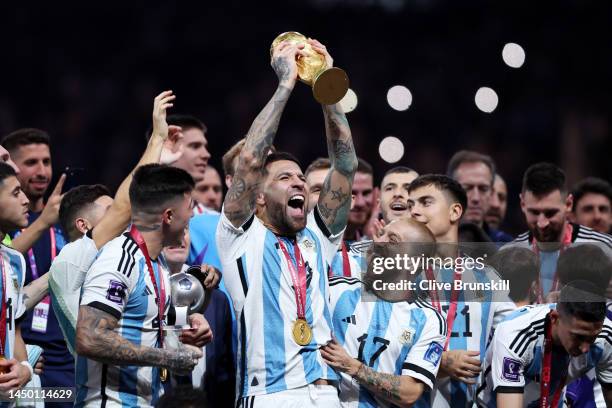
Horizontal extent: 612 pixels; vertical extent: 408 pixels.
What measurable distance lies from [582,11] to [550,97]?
1286 millimetres

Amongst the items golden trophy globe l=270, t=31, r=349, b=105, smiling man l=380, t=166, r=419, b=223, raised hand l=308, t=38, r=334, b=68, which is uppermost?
raised hand l=308, t=38, r=334, b=68

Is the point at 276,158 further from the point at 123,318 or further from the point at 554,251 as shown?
the point at 554,251

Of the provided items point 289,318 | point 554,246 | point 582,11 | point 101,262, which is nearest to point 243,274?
point 289,318

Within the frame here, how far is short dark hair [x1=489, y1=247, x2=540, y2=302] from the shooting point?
5.27 meters

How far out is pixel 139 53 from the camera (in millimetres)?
11484

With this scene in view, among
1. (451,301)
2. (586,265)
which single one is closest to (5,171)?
(451,301)

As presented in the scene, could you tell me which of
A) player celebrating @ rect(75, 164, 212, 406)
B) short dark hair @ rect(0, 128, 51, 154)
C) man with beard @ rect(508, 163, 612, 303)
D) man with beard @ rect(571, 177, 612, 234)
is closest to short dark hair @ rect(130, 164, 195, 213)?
player celebrating @ rect(75, 164, 212, 406)

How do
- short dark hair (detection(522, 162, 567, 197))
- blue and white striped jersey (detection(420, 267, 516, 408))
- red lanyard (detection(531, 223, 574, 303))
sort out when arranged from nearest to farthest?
blue and white striped jersey (detection(420, 267, 516, 408)) < red lanyard (detection(531, 223, 574, 303)) < short dark hair (detection(522, 162, 567, 197))

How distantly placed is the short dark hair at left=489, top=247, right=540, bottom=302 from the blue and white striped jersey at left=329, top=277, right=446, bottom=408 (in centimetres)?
65

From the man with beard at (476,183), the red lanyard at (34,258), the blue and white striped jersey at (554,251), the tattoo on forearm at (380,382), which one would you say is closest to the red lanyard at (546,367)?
the tattoo on forearm at (380,382)

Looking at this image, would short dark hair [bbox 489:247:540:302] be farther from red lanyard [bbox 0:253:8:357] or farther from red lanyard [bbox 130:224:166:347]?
red lanyard [bbox 0:253:8:357]

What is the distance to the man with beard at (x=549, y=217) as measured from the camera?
606cm

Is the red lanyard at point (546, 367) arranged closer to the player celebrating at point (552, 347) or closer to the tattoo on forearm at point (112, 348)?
the player celebrating at point (552, 347)

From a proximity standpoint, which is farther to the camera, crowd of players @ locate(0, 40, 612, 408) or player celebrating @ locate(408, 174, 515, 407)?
player celebrating @ locate(408, 174, 515, 407)
